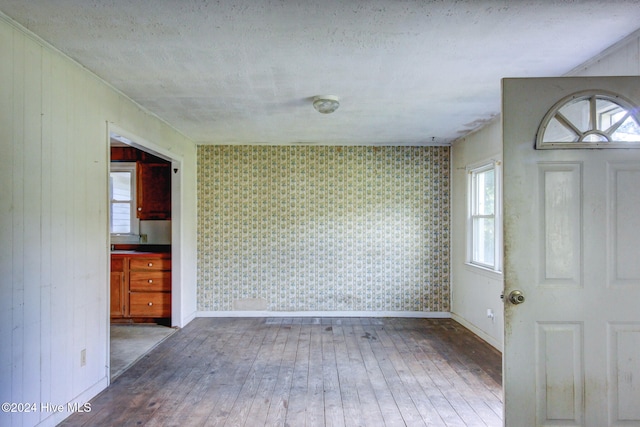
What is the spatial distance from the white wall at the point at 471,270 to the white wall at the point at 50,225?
11.5ft

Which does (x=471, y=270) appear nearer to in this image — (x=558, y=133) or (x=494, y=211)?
(x=494, y=211)

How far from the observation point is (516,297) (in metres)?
1.93

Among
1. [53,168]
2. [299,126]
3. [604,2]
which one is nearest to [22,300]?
[53,168]

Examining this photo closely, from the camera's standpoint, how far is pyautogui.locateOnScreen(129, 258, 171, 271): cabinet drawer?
4785 mm

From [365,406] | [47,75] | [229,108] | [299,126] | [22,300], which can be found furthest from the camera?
[299,126]

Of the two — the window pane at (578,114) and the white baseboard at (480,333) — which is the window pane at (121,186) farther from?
the window pane at (578,114)

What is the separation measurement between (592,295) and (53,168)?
321cm

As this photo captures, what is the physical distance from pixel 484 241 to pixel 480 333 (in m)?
1.07

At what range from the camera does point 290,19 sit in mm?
2004

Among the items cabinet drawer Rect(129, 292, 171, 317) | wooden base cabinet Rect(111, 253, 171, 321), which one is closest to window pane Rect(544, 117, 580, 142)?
wooden base cabinet Rect(111, 253, 171, 321)

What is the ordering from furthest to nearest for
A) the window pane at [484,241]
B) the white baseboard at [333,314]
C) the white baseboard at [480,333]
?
the white baseboard at [333,314] → the window pane at [484,241] → the white baseboard at [480,333]

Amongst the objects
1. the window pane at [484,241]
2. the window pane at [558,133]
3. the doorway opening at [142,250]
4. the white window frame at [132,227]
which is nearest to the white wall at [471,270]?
the window pane at [484,241]

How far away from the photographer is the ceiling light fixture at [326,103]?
3244 mm

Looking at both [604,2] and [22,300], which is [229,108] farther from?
[604,2]
